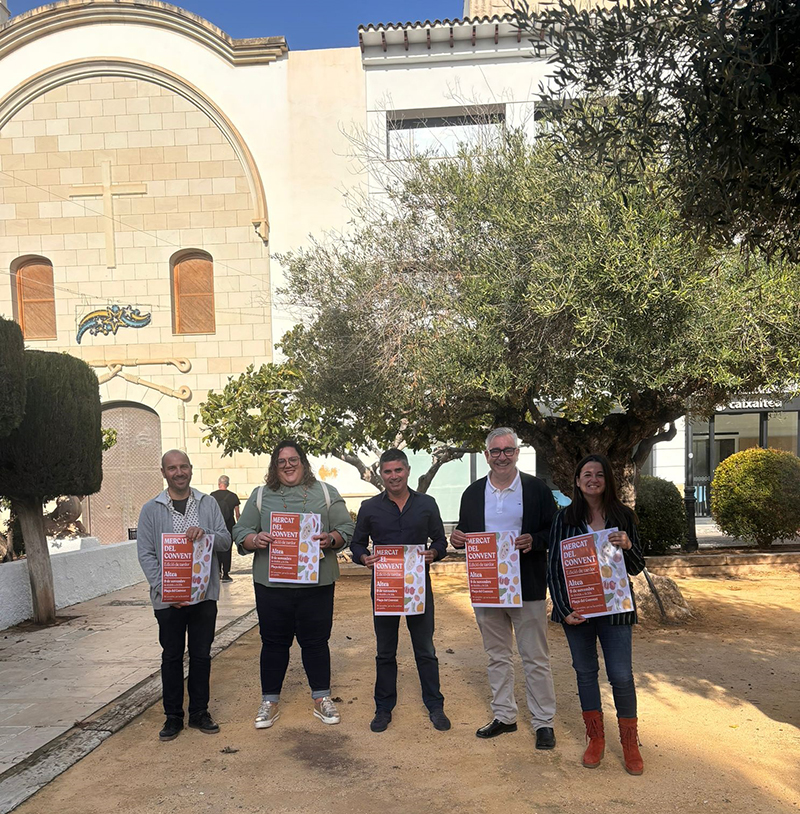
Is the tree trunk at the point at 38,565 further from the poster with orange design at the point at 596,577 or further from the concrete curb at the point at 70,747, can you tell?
the poster with orange design at the point at 596,577

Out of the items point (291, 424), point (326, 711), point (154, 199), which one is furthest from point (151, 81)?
point (326, 711)

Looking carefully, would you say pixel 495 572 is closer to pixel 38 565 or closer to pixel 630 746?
pixel 630 746

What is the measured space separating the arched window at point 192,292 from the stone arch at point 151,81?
1709 millimetres

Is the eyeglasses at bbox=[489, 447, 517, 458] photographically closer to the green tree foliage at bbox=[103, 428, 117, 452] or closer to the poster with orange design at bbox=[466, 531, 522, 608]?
the poster with orange design at bbox=[466, 531, 522, 608]

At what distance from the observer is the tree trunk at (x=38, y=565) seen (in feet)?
31.7

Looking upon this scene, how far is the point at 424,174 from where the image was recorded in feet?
29.5

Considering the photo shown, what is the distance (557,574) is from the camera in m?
4.71

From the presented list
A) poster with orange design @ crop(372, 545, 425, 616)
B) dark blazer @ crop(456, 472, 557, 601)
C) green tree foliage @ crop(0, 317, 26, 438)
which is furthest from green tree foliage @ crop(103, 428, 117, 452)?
dark blazer @ crop(456, 472, 557, 601)

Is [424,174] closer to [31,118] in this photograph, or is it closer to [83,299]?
[83,299]

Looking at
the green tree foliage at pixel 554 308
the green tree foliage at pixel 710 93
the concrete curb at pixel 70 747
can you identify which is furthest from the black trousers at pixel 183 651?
the green tree foliage at pixel 710 93

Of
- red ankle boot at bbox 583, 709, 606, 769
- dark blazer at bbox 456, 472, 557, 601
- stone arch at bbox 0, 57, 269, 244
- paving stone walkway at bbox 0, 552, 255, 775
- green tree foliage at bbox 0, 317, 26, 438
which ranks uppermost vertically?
stone arch at bbox 0, 57, 269, 244

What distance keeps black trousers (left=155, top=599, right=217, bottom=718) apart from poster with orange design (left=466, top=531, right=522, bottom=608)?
1855 millimetres

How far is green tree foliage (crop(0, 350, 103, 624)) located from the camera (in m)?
9.30

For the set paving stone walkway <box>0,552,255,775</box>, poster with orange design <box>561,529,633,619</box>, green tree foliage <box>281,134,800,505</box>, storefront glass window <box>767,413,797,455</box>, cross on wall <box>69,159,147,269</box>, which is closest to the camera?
poster with orange design <box>561,529,633,619</box>
